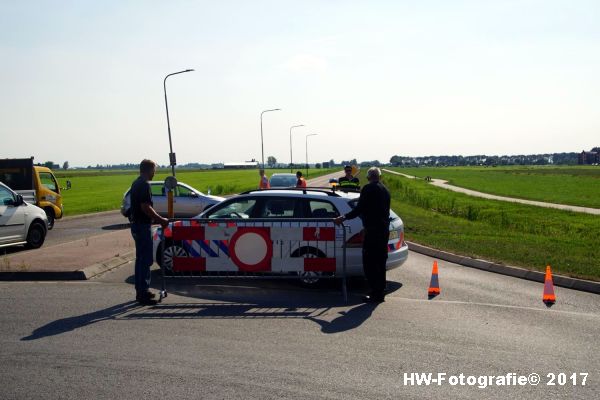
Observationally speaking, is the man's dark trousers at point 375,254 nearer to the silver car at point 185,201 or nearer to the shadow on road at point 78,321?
the shadow on road at point 78,321

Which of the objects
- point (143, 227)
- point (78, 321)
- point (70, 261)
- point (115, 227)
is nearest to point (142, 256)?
point (143, 227)

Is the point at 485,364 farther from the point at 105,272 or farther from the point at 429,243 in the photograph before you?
the point at 429,243

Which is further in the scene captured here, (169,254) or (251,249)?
(169,254)

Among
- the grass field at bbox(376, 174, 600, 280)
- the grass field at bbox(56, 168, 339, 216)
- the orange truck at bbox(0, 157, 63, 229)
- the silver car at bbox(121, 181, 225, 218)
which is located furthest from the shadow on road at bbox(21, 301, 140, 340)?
the grass field at bbox(56, 168, 339, 216)

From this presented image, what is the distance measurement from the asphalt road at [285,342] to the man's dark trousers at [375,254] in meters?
0.40

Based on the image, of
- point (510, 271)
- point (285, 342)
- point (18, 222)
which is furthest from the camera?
point (18, 222)

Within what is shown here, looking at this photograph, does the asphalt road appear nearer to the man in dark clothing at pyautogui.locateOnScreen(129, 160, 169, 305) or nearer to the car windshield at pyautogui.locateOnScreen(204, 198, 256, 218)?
the man in dark clothing at pyautogui.locateOnScreen(129, 160, 169, 305)

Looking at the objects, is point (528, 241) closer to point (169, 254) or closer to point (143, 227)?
point (169, 254)

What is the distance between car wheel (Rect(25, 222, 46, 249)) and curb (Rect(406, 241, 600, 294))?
30.1 ft

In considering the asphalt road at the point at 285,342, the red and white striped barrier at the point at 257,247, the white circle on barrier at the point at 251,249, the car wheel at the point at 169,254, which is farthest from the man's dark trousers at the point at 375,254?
the car wheel at the point at 169,254

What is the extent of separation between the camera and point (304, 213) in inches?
393

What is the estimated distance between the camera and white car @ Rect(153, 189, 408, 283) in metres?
9.52

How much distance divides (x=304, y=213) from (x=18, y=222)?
312 inches

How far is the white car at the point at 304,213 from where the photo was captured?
31.2 feet
